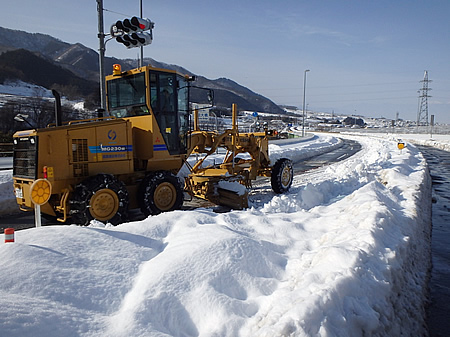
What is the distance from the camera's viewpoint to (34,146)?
6.00 meters

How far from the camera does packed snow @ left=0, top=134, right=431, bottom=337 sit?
274cm

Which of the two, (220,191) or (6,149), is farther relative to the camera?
(6,149)

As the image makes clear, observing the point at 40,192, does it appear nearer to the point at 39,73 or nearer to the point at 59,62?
the point at 39,73

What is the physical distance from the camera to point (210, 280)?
11.2 ft

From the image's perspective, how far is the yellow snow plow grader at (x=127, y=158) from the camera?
614 centimetres

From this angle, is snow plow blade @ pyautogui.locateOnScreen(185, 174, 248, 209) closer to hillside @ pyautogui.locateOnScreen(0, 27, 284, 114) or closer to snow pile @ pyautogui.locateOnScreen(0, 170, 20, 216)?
snow pile @ pyautogui.locateOnScreen(0, 170, 20, 216)

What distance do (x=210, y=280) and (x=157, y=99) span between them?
4.91 metres

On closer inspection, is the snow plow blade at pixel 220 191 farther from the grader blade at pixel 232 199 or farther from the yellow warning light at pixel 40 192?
the yellow warning light at pixel 40 192

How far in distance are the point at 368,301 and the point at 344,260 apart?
531 mm

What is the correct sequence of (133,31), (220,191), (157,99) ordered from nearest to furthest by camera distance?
1. (157,99)
2. (220,191)
3. (133,31)

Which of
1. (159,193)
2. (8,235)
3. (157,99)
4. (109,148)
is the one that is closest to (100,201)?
(109,148)

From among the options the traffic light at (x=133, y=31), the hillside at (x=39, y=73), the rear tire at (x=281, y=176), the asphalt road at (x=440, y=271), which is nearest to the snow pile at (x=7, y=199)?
the traffic light at (x=133, y=31)

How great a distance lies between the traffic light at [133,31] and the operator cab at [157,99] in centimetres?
178

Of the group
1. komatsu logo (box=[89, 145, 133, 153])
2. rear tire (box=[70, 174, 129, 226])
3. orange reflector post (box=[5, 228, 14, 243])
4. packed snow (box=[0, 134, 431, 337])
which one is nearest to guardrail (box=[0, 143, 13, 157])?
komatsu logo (box=[89, 145, 133, 153])
